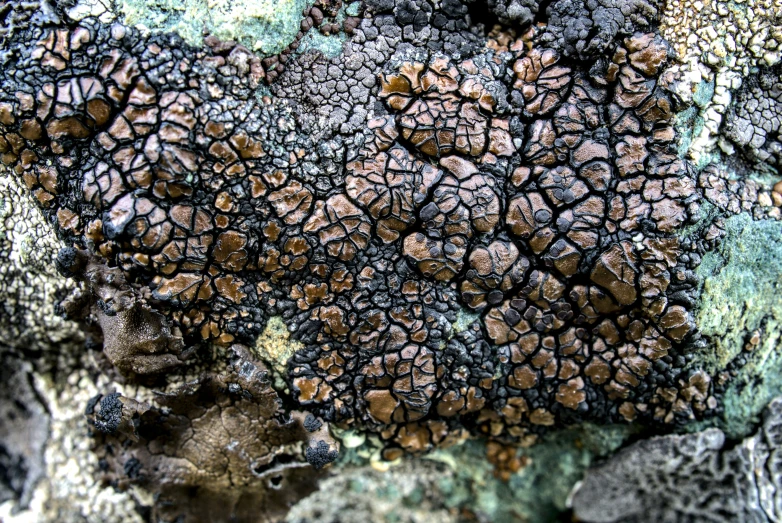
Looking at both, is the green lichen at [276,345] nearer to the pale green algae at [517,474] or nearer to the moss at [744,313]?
the pale green algae at [517,474]

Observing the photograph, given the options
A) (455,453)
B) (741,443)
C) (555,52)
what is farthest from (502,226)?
(741,443)

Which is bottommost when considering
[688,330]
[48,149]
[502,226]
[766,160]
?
[688,330]

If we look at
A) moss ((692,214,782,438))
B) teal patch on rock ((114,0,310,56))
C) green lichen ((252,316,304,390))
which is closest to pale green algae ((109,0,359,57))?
A: teal patch on rock ((114,0,310,56))

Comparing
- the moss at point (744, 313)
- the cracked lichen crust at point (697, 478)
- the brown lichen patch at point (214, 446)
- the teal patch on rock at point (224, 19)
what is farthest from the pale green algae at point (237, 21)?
the cracked lichen crust at point (697, 478)

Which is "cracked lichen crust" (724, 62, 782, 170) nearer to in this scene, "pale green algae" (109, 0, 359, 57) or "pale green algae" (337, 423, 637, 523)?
"pale green algae" (337, 423, 637, 523)

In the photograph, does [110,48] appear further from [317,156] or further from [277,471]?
[277,471]

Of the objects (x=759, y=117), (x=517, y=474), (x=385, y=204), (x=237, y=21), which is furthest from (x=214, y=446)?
(x=759, y=117)
